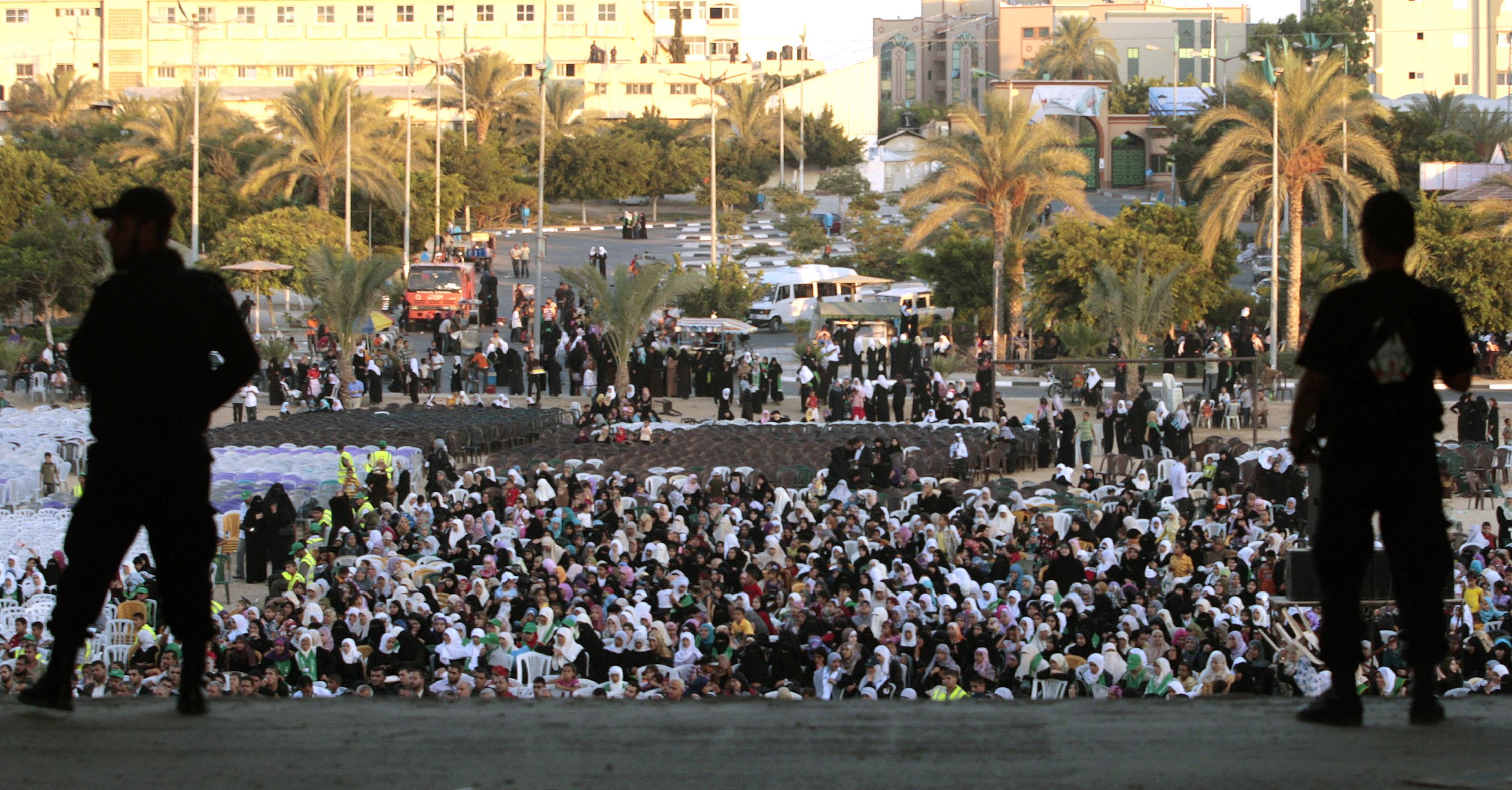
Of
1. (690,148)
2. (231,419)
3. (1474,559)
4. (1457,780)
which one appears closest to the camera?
(1457,780)

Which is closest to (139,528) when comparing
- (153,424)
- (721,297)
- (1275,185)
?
(153,424)

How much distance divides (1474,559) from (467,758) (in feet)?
38.3

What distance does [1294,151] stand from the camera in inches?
1372

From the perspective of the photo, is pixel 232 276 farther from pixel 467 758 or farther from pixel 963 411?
pixel 467 758

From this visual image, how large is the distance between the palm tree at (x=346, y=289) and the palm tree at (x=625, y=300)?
12.6 feet

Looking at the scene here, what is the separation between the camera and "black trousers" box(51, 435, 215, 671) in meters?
3.75

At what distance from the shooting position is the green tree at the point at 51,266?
122 ft

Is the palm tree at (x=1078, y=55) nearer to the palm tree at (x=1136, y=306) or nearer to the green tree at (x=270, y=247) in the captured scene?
the green tree at (x=270, y=247)

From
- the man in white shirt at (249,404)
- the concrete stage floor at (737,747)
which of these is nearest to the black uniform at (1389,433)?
the concrete stage floor at (737,747)

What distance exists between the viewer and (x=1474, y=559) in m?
13.2

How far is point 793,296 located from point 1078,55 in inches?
1959

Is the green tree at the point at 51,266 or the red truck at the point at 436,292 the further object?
the red truck at the point at 436,292

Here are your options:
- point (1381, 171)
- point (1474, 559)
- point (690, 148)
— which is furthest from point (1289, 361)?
point (690, 148)

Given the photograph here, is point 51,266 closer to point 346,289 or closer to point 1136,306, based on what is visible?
point 346,289
